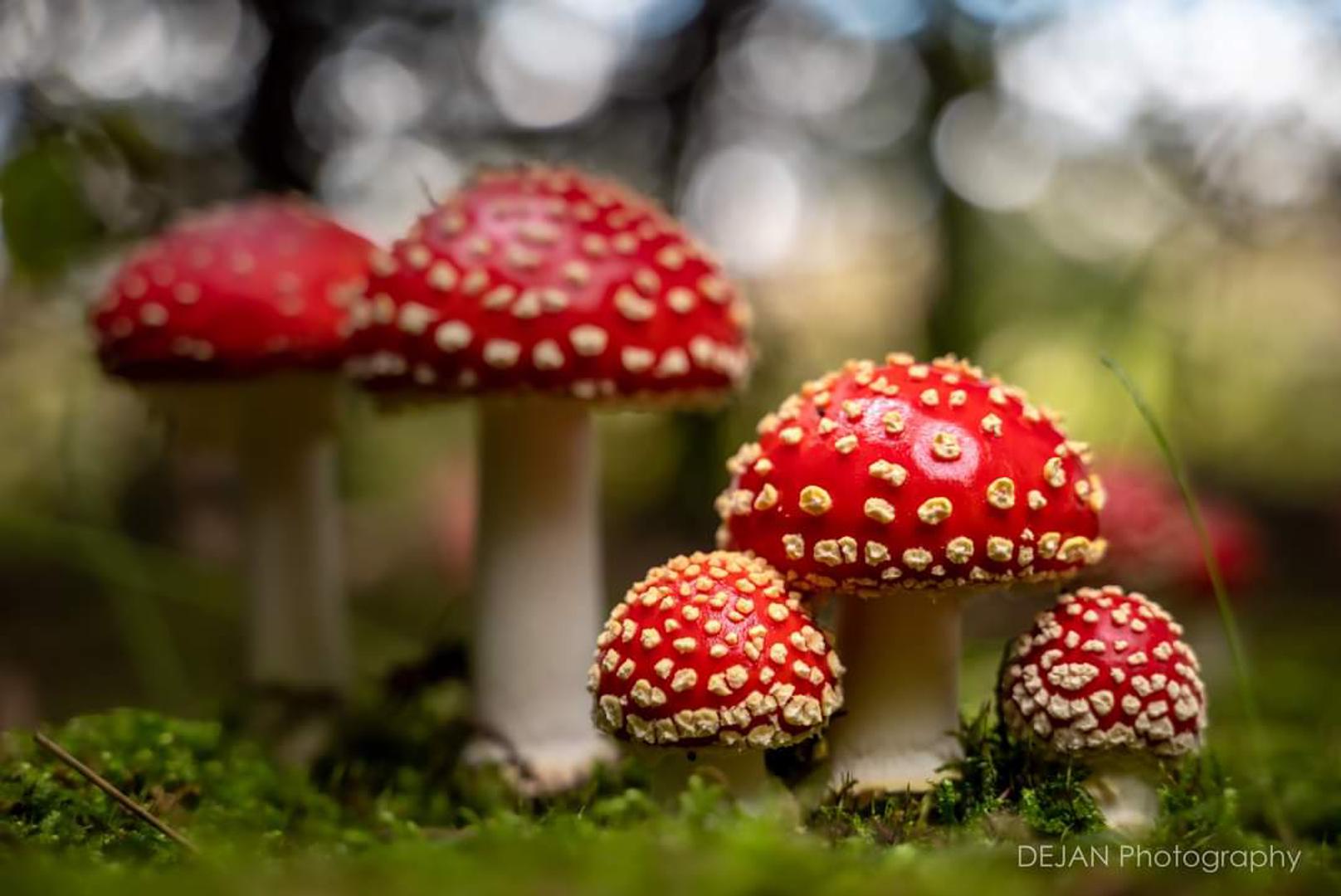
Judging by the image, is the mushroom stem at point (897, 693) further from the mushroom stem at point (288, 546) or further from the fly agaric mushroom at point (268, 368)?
the mushroom stem at point (288, 546)

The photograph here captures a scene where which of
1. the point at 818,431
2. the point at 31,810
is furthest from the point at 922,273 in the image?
the point at 31,810

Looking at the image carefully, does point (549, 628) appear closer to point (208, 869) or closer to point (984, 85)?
point (208, 869)

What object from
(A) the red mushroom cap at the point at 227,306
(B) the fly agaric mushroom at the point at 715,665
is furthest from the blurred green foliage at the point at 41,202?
(B) the fly agaric mushroom at the point at 715,665

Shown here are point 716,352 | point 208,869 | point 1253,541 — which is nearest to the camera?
point 208,869

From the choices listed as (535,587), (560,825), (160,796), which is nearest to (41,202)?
(160,796)

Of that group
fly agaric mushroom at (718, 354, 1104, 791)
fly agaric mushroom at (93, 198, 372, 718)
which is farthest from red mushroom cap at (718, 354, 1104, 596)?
fly agaric mushroom at (93, 198, 372, 718)

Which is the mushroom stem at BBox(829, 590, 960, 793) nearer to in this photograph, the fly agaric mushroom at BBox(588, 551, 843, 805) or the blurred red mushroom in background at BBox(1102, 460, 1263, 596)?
the fly agaric mushroom at BBox(588, 551, 843, 805)
